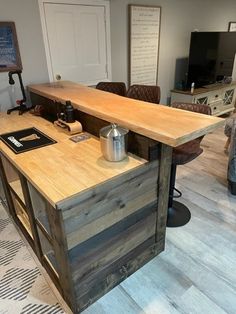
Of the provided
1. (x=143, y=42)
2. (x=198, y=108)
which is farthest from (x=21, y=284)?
(x=143, y=42)

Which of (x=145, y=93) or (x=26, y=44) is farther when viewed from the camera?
(x=145, y=93)

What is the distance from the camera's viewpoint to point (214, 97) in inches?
179

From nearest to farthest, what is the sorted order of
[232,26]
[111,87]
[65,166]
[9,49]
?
1. [65,166]
2. [9,49]
3. [111,87]
4. [232,26]

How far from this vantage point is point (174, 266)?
1.75m

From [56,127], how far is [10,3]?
1.48m

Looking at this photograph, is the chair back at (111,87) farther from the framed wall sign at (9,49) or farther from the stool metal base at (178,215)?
the stool metal base at (178,215)

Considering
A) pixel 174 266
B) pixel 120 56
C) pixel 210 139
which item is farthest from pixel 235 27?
pixel 174 266

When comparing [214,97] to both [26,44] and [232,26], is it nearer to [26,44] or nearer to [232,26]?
[232,26]

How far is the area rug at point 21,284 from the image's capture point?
59.0 inches

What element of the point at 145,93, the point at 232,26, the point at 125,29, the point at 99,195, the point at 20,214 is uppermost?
the point at 232,26

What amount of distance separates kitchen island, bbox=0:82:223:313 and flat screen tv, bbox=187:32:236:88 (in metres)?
2.95

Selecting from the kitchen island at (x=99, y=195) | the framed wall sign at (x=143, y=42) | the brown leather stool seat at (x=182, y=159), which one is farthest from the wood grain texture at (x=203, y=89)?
the kitchen island at (x=99, y=195)

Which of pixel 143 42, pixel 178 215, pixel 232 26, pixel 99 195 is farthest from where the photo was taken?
pixel 232 26

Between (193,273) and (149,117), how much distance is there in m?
1.15
